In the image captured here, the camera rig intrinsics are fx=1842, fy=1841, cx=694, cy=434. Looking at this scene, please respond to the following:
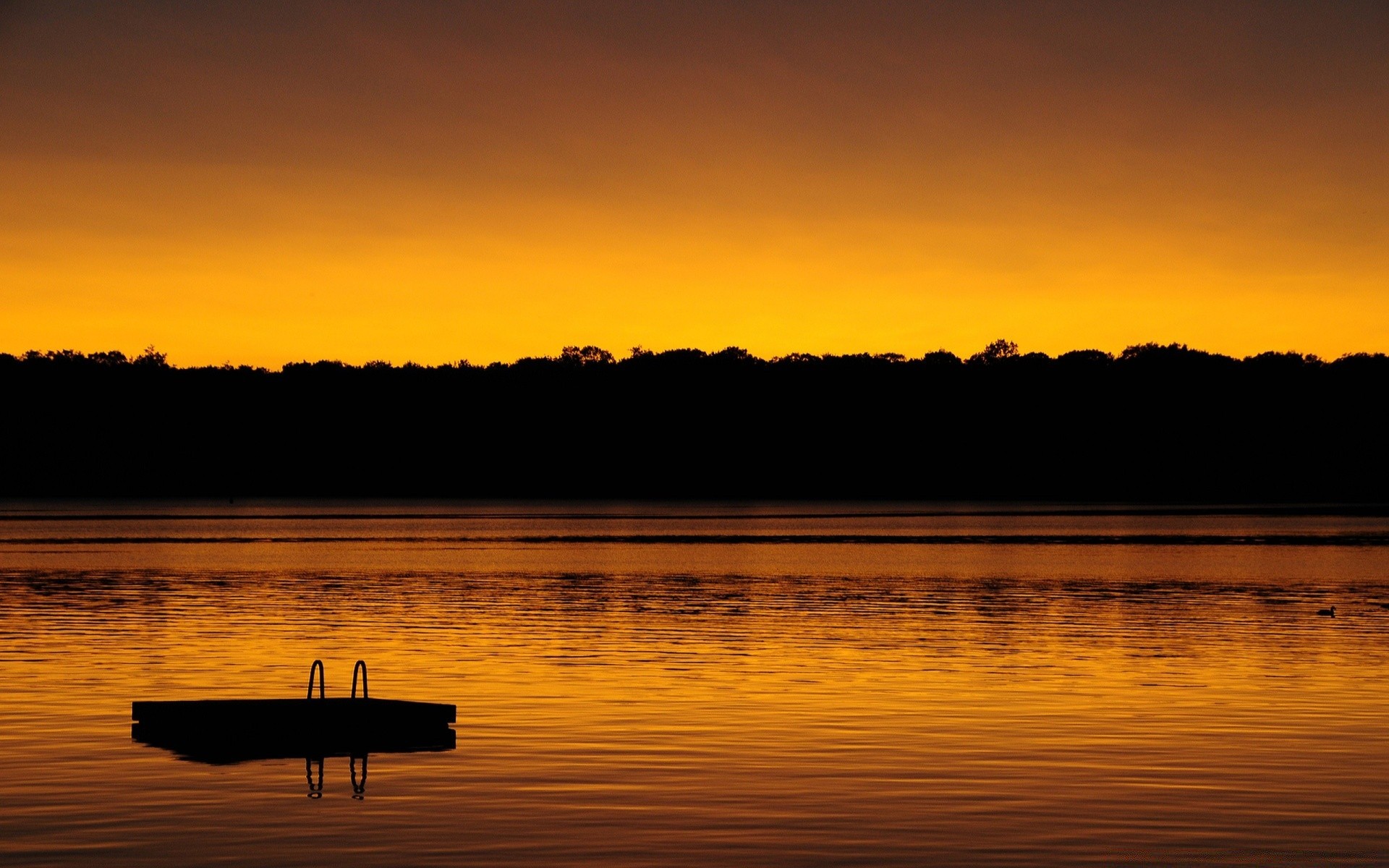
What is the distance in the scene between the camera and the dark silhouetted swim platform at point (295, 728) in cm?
3506

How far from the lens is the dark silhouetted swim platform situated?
115 feet

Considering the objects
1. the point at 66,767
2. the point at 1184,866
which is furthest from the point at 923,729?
the point at 66,767

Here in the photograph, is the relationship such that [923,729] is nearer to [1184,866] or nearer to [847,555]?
[1184,866]

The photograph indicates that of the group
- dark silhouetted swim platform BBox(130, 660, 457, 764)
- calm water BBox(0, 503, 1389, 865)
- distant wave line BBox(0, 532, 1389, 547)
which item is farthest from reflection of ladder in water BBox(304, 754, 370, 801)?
distant wave line BBox(0, 532, 1389, 547)

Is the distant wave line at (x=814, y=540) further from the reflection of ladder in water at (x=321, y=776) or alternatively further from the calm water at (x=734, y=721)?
the reflection of ladder in water at (x=321, y=776)

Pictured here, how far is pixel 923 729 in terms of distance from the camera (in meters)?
38.4

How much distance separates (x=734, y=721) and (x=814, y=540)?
408 feet

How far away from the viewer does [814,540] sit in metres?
164

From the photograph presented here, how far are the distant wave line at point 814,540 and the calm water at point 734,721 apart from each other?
5690 centimetres

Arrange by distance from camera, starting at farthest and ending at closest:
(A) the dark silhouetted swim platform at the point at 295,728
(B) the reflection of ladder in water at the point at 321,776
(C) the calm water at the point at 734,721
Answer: (A) the dark silhouetted swim platform at the point at 295,728
(B) the reflection of ladder in water at the point at 321,776
(C) the calm water at the point at 734,721

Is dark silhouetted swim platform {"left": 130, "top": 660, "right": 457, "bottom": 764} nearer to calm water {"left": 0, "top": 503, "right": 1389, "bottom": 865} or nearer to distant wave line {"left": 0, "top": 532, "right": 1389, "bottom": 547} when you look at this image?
calm water {"left": 0, "top": 503, "right": 1389, "bottom": 865}

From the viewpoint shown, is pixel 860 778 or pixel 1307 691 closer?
pixel 860 778

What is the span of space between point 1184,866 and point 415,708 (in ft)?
54.3

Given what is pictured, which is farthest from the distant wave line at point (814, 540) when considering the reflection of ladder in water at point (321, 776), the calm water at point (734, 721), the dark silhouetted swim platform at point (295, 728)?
the reflection of ladder in water at point (321, 776)
